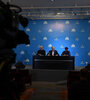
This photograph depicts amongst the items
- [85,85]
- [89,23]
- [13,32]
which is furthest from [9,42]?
[89,23]

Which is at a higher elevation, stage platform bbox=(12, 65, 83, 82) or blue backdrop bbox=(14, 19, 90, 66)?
blue backdrop bbox=(14, 19, 90, 66)

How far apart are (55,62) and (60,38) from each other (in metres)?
2.69

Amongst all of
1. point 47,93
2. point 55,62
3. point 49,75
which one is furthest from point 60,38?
point 47,93

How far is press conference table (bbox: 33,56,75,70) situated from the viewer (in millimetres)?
6688

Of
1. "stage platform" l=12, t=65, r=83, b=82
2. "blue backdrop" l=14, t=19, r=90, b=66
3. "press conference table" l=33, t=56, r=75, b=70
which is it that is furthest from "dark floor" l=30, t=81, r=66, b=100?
"blue backdrop" l=14, t=19, r=90, b=66

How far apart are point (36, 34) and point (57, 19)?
1.63 m

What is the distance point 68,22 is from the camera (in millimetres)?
9086

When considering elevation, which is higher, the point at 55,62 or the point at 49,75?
the point at 55,62

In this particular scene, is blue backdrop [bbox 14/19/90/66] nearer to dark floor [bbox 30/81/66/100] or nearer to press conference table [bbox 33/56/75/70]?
press conference table [bbox 33/56/75/70]

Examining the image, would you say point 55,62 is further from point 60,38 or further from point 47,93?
point 47,93

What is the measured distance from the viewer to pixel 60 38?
9.05 meters

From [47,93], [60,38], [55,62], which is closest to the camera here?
[47,93]

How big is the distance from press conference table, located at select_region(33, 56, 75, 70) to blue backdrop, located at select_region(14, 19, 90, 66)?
2277mm

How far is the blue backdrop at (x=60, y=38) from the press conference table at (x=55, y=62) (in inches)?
89.7
